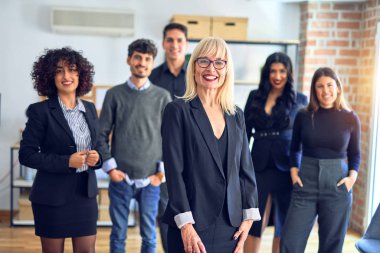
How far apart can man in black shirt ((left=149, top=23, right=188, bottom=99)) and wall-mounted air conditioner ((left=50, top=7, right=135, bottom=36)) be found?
156cm

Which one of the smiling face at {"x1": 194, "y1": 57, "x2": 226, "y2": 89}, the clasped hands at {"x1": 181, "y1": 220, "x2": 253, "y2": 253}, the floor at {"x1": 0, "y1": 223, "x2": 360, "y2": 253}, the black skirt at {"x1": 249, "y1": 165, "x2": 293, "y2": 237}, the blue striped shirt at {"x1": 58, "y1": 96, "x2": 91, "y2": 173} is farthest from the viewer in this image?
the floor at {"x1": 0, "y1": 223, "x2": 360, "y2": 253}

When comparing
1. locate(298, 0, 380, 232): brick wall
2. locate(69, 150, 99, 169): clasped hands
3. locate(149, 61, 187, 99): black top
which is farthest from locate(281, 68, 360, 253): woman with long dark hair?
locate(298, 0, 380, 232): brick wall

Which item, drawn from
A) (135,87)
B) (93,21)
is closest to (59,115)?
(135,87)

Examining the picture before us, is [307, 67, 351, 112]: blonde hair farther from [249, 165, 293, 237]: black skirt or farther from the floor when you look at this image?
the floor

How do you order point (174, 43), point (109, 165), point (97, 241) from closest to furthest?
point (109, 165)
point (174, 43)
point (97, 241)

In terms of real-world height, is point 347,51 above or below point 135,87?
above

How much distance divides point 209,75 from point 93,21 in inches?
119

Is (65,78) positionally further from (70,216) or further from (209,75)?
(209,75)

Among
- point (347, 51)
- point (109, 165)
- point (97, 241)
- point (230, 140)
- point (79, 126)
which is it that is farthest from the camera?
point (347, 51)

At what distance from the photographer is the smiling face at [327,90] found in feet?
10.2

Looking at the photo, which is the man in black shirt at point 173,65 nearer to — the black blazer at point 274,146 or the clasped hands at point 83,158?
the black blazer at point 274,146

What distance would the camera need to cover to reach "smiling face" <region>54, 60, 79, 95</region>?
2.60 m

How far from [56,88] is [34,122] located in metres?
0.22

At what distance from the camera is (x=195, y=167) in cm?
209
